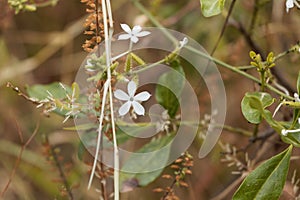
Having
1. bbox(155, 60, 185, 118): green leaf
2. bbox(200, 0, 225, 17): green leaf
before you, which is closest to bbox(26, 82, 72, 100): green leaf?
bbox(155, 60, 185, 118): green leaf

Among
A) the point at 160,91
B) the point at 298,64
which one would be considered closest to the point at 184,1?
the point at 298,64

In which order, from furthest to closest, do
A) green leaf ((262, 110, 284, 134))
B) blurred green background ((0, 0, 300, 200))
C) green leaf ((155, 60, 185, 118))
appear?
blurred green background ((0, 0, 300, 200))
green leaf ((155, 60, 185, 118))
green leaf ((262, 110, 284, 134))

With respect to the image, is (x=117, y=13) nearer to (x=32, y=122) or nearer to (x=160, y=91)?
(x=32, y=122)

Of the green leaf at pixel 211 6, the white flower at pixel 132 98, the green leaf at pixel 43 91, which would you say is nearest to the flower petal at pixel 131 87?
the white flower at pixel 132 98

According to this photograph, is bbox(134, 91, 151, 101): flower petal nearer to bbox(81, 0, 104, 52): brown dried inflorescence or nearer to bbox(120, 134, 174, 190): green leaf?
bbox(81, 0, 104, 52): brown dried inflorescence

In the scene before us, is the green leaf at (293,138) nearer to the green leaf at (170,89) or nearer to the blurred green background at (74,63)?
the green leaf at (170,89)
